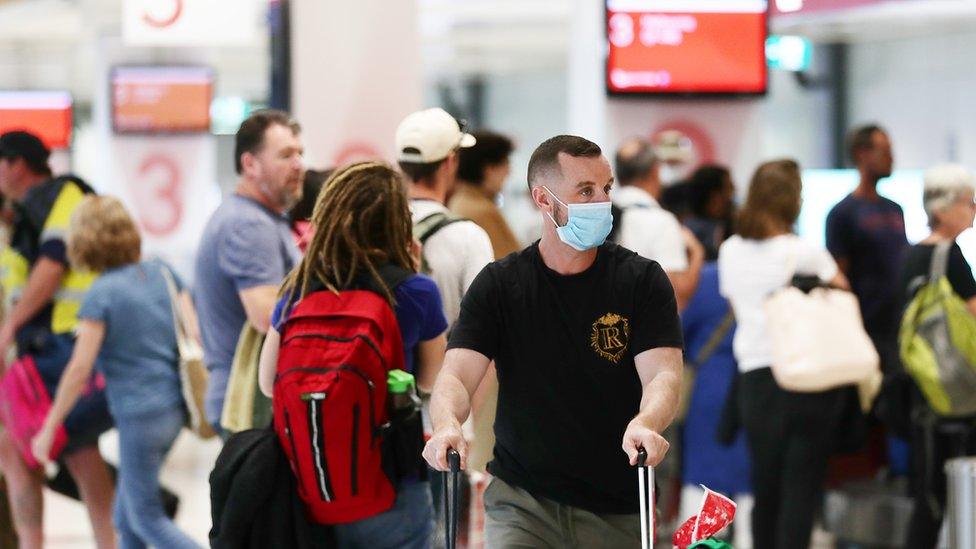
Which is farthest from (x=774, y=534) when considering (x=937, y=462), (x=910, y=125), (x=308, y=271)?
(x=910, y=125)

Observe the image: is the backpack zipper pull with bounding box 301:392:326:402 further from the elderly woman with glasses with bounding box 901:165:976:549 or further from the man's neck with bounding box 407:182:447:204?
the elderly woman with glasses with bounding box 901:165:976:549

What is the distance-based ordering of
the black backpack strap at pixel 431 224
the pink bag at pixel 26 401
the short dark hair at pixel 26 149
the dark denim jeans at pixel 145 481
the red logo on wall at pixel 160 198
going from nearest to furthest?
the black backpack strap at pixel 431 224, the dark denim jeans at pixel 145 481, the pink bag at pixel 26 401, the short dark hair at pixel 26 149, the red logo on wall at pixel 160 198

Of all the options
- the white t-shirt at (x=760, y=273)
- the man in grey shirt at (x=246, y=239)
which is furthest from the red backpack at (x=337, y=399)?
the white t-shirt at (x=760, y=273)

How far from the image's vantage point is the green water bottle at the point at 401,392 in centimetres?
361

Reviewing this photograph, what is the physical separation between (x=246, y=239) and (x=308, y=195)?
0.51 meters

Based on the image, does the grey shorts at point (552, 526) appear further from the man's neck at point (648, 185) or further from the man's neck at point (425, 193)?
the man's neck at point (648, 185)

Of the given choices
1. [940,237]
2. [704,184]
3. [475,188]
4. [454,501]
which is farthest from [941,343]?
[454,501]

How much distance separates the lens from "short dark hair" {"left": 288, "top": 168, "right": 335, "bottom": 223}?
5023 millimetres

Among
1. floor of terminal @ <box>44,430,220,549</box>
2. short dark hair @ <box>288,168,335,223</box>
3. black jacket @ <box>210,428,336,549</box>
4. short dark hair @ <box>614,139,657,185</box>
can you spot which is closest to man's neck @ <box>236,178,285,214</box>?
short dark hair @ <box>288,168,335,223</box>

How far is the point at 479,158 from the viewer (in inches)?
216

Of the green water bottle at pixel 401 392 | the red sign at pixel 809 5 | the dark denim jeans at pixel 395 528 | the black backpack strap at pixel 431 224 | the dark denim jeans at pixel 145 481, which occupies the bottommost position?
the dark denim jeans at pixel 145 481

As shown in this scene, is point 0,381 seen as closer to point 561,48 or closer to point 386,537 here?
point 386,537

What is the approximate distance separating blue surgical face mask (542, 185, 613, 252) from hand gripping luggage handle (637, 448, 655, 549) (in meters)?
0.49

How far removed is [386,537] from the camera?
3719mm
